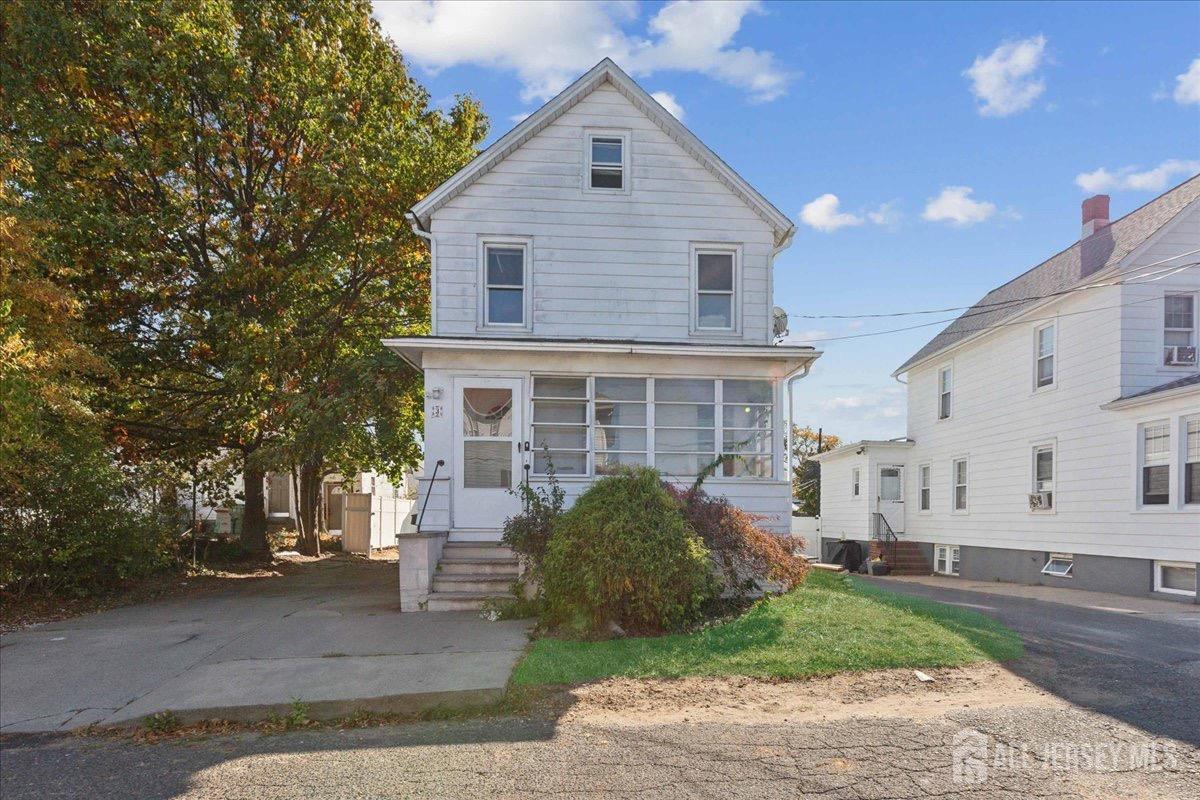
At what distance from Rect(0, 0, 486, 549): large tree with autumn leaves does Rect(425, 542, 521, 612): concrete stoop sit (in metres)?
4.44

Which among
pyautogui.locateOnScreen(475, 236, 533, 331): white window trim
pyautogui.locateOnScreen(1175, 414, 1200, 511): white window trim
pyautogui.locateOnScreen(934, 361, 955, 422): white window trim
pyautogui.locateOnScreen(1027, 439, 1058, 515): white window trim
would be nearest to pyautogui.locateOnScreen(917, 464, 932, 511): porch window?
pyautogui.locateOnScreen(934, 361, 955, 422): white window trim

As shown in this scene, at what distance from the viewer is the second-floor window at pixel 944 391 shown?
23000mm

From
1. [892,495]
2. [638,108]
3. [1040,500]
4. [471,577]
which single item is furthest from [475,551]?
[892,495]

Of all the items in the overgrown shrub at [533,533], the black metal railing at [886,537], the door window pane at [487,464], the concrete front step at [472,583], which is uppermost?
the door window pane at [487,464]

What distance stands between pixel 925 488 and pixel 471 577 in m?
17.4

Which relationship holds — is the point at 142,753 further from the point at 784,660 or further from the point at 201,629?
the point at 784,660

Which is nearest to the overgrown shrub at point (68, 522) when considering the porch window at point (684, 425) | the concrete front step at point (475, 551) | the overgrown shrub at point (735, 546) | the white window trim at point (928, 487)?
the concrete front step at point (475, 551)

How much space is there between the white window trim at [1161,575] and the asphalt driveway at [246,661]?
11.6 meters

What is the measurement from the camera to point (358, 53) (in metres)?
16.8

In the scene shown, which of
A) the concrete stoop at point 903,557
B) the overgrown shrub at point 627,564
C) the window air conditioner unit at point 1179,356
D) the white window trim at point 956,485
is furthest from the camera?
the concrete stoop at point 903,557

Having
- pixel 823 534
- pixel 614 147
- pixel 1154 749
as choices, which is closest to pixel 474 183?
pixel 614 147

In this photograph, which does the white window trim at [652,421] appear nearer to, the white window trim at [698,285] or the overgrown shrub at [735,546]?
the white window trim at [698,285]

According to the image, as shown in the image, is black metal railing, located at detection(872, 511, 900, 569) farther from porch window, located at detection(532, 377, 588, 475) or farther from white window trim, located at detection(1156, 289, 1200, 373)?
porch window, located at detection(532, 377, 588, 475)

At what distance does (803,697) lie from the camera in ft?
21.6
